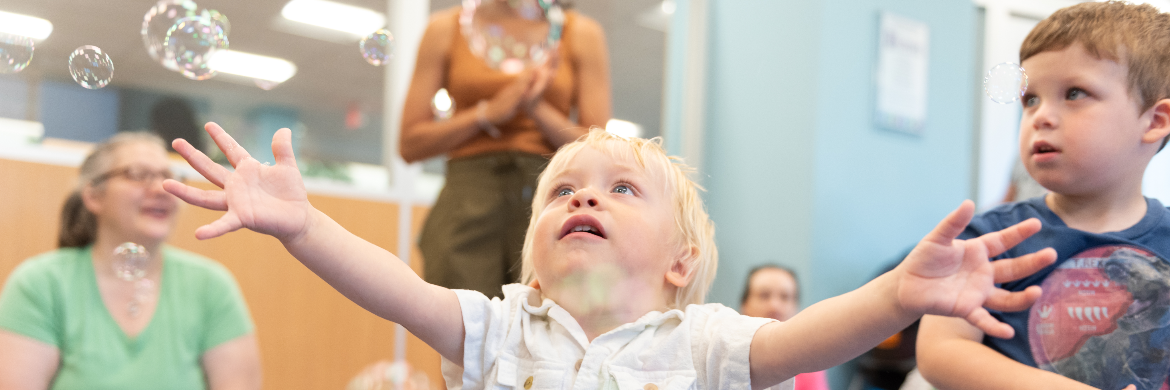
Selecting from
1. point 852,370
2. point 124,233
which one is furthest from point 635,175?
point 852,370

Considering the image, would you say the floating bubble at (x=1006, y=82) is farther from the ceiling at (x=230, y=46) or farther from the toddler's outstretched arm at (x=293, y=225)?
the ceiling at (x=230, y=46)

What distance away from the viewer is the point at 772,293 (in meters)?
2.43

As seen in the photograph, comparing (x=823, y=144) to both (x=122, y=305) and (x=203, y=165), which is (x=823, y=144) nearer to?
(x=122, y=305)

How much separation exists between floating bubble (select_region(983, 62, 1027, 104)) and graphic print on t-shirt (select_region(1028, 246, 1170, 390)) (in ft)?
0.73

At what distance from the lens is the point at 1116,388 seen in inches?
36.6

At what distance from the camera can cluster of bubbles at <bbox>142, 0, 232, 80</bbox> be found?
1.39 m

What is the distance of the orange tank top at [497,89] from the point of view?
1.55m

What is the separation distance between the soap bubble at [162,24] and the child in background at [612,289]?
70 cm

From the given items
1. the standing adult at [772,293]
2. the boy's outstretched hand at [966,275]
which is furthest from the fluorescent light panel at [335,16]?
the boy's outstretched hand at [966,275]

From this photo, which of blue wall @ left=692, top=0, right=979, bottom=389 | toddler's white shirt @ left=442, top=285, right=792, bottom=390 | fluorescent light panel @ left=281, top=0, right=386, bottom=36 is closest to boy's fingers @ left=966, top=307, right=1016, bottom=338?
toddler's white shirt @ left=442, top=285, right=792, bottom=390

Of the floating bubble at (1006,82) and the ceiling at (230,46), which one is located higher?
the ceiling at (230,46)

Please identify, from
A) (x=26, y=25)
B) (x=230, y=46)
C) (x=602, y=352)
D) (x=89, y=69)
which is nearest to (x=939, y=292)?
(x=602, y=352)

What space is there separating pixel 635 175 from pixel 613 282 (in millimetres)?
142

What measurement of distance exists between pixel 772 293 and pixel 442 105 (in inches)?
46.7
